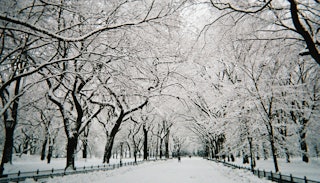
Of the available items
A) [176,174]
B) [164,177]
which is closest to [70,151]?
[164,177]

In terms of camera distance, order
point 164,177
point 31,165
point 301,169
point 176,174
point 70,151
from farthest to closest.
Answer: point 31,165 → point 301,169 → point 176,174 → point 164,177 → point 70,151

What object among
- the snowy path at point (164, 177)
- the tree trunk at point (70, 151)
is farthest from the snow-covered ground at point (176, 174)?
the tree trunk at point (70, 151)

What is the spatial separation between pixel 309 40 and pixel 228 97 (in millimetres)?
11675

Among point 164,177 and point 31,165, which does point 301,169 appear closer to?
point 164,177

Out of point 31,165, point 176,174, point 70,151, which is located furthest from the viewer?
point 31,165

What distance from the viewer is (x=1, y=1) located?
599 cm

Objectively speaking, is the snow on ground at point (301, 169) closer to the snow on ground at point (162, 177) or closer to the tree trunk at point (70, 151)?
the snow on ground at point (162, 177)

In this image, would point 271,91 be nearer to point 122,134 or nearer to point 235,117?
point 235,117

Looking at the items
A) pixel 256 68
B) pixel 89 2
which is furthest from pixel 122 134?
pixel 89 2

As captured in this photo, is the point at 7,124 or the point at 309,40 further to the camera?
the point at 7,124

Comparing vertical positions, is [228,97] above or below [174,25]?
below

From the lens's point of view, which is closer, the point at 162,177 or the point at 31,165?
the point at 162,177

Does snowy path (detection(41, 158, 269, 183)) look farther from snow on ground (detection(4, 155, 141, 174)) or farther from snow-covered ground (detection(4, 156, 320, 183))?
snow on ground (detection(4, 155, 141, 174))

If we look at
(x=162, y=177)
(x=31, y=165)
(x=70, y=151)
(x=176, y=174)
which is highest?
→ (x=70, y=151)
